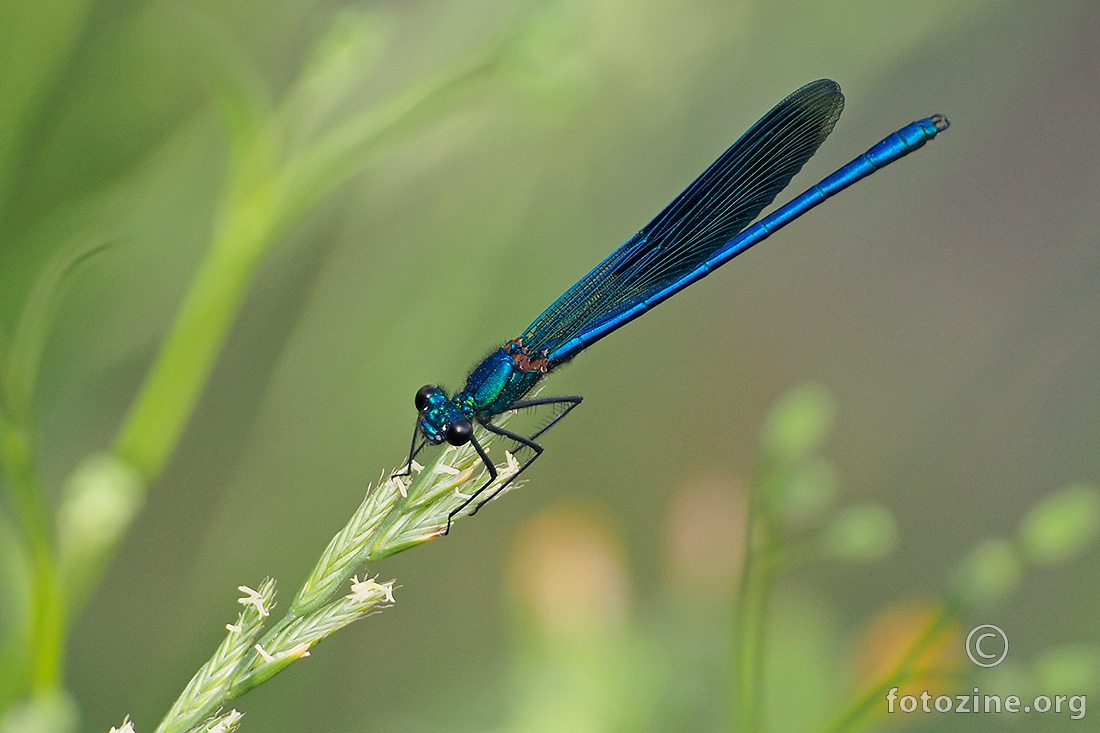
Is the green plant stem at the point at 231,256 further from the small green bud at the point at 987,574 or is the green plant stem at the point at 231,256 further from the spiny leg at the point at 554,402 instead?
the small green bud at the point at 987,574

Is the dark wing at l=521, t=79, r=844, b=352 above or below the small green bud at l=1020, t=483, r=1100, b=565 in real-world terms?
above

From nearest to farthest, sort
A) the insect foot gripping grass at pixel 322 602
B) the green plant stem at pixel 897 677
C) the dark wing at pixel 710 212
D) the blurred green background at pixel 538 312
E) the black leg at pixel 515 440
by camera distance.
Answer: the insect foot gripping grass at pixel 322 602 → the black leg at pixel 515 440 → the green plant stem at pixel 897 677 → the blurred green background at pixel 538 312 → the dark wing at pixel 710 212

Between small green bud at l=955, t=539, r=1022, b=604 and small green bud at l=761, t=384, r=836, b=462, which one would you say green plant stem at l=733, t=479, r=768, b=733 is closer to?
small green bud at l=761, t=384, r=836, b=462

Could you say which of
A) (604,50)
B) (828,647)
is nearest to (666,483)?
(828,647)

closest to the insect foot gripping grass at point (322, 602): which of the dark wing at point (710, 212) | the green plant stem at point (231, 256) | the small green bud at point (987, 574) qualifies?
the green plant stem at point (231, 256)

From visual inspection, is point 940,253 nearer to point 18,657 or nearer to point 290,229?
point 290,229

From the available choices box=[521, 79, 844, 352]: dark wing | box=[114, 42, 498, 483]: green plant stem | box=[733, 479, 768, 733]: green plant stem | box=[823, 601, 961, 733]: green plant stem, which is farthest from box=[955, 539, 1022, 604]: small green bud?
box=[114, 42, 498, 483]: green plant stem

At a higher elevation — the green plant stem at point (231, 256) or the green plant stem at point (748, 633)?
the green plant stem at point (231, 256)
